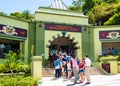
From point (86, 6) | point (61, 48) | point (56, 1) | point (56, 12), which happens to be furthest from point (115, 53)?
point (86, 6)

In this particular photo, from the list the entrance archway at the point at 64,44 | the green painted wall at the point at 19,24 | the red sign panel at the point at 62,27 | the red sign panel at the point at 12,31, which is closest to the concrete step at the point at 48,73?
the green painted wall at the point at 19,24

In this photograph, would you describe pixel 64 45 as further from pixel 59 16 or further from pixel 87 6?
pixel 87 6

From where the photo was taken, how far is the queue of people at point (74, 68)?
1518cm

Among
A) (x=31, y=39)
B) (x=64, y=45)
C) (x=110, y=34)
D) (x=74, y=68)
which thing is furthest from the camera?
(x=64, y=45)

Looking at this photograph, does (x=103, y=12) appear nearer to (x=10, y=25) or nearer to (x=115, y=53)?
(x=115, y=53)

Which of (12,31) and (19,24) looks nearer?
(12,31)

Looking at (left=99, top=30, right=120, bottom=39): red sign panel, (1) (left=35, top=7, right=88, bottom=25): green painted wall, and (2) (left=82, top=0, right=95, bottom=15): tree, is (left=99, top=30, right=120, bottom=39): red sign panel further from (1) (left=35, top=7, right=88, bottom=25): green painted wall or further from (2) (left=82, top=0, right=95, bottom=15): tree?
(2) (left=82, top=0, right=95, bottom=15): tree

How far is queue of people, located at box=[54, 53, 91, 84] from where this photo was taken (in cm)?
1518

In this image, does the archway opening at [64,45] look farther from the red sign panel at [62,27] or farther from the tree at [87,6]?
the tree at [87,6]

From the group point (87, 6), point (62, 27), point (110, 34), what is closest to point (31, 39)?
point (62, 27)

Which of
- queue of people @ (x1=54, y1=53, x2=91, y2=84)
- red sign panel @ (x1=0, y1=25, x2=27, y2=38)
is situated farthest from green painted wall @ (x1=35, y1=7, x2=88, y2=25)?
queue of people @ (x1=54, y1=53, x2=91, y2=84)

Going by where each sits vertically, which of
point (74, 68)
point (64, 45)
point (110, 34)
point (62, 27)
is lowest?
point (74, 68)

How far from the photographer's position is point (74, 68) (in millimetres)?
15734

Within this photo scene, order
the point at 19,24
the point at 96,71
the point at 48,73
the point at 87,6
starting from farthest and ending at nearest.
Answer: the point at 87,6
the point at 19,24
the point at 96,71
the point at 48,73
